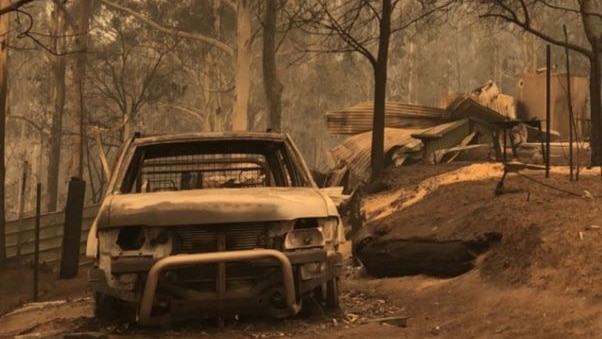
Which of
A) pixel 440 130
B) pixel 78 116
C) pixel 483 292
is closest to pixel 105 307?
pixel 483 292

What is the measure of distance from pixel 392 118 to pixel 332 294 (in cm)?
1611

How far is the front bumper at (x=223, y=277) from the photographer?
526cm

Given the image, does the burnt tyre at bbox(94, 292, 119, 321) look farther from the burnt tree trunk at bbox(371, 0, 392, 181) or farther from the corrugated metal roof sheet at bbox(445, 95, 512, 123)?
the corrugated metal roof sheet at bbox(445, 95, 512, 123)

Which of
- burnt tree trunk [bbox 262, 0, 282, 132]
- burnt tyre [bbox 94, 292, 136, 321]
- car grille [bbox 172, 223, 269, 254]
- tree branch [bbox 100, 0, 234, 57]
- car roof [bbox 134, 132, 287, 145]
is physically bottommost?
A: burnt tyre [bbox 94, 292, 136, 321]

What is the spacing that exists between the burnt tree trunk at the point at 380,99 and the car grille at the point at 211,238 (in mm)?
9591

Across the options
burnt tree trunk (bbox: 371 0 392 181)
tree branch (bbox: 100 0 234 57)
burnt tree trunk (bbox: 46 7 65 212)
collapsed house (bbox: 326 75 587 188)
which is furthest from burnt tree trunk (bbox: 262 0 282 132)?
burnt tree trunk (bbox: 46 7 65 212)

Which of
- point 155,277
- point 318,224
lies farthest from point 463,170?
point 155,277

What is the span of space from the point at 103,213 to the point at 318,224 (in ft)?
4.99

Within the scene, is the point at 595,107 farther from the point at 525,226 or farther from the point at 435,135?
the point at 525,226

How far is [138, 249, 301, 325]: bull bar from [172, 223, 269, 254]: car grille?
24 centimetres

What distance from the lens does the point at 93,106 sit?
38.8 m

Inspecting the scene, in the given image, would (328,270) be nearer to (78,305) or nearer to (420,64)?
(78,305)

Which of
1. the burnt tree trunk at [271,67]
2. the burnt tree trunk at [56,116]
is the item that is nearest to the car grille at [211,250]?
the burnt tree trunk at [271,67]

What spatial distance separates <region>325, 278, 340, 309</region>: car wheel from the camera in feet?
20.1
